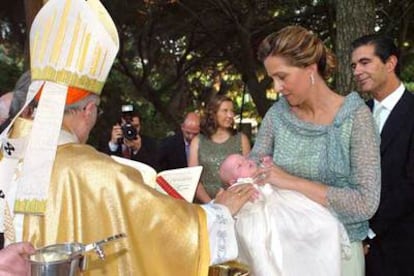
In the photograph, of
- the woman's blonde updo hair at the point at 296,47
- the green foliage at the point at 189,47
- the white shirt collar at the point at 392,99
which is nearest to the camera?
the woman's blonde updo hair at the point at 296,47

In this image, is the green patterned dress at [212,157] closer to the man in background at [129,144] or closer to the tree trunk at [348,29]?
the man in background at [129,144]

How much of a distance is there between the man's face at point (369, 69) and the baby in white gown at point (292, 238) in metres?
1.12

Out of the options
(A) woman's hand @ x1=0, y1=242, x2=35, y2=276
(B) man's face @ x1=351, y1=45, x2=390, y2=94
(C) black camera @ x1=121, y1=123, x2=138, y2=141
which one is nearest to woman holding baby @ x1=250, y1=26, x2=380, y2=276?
(B) man's face @ x1=351, y1=45, x2=390, y2=94

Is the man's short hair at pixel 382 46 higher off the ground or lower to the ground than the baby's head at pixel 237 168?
higher

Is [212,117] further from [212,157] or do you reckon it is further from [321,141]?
[321,141]

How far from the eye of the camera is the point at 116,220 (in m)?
2.21

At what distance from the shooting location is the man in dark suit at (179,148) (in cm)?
526

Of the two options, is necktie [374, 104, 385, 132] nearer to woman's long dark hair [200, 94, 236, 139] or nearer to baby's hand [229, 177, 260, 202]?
baby's hand [229, 177, 260, 202]

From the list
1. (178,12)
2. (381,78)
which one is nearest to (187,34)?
(178,12)

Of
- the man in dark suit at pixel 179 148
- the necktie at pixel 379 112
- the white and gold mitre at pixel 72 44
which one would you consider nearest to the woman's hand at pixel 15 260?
the white and gold mitre at pixel 72 44

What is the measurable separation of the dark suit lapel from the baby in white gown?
697 mm

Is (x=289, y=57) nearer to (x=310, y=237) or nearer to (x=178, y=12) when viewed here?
(x=310, y=237)

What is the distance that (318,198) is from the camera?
2318 millimetres

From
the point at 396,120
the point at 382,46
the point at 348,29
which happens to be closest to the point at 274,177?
the point at 396,120
